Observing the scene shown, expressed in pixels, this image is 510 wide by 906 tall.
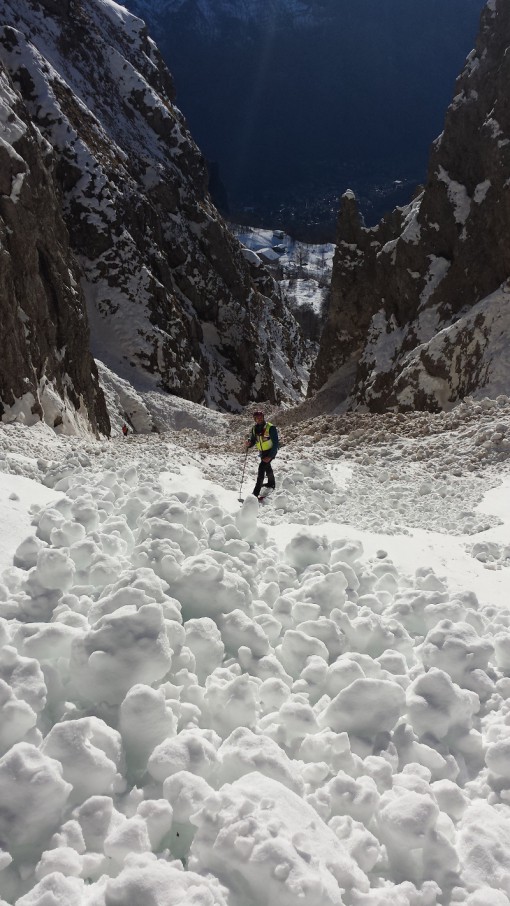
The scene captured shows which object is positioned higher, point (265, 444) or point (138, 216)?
point (138, 216)

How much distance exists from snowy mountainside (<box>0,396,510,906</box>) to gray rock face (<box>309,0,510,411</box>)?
14.0 metres

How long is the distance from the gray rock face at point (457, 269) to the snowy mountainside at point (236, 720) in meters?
14.0

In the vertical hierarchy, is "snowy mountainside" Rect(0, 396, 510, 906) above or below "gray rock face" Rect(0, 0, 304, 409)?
below

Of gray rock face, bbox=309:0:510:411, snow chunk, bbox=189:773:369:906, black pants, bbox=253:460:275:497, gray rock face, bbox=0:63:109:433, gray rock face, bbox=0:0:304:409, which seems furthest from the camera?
gray rock face, bbox=0:0:304:409

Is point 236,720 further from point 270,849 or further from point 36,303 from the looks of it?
point 36,303

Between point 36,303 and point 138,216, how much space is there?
77.0ft

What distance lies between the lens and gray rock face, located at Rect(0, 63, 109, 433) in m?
17.3

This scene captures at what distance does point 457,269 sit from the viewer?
21406 millimetres

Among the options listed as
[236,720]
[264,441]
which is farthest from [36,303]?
[236,720]

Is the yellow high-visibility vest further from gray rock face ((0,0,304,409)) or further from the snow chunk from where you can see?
gray rock face ((0,0,304,409))

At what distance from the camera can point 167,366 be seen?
1508 inches

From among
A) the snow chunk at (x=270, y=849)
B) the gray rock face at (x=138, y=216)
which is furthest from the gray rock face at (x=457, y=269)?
the gray rock face at (x=138, y=216)

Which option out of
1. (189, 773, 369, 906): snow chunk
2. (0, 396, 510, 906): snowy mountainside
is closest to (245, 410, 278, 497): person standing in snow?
(0, 396, 510, 906): snowy mountainside

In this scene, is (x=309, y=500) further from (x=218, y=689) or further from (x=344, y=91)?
(x=344, y=91)
